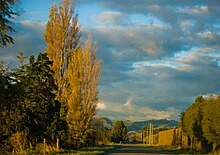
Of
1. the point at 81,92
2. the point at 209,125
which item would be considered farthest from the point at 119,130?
the point at 209,125

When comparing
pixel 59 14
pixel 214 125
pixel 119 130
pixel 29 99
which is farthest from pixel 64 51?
pixel 119 130

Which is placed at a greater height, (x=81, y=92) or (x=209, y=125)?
(x=81, y=92)

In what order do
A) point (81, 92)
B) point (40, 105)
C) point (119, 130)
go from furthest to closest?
point (119, 130) → point (81, 92) → point (40, 105)

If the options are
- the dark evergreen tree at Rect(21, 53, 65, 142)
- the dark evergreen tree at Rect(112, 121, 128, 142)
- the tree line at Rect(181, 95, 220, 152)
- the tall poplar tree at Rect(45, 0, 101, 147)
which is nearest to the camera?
the dark evergreen tree at Rect(21, 53, 65, 142)

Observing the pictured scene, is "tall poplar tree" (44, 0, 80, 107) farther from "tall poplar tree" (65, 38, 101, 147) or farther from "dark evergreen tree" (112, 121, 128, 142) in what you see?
"dark evergreen tree" (112, 121, 128, 142)

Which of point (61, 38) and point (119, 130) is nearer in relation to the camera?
point (61, 38)

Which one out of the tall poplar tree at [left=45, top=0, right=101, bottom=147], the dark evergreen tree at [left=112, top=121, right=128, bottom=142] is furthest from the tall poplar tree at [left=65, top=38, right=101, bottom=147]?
the dark evergreen tree at [left=112, top=121, right=128, bottom=142]

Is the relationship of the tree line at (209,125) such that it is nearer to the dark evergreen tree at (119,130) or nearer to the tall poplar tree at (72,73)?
the tall poplar tree at (72,73)

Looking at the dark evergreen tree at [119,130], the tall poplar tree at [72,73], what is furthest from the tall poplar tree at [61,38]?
the dark evergreen tree at [119,130]

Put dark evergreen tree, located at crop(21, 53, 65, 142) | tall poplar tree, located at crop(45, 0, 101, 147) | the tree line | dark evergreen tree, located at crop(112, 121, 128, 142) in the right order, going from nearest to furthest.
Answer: dark evergreen tree, located at crop(21, 53, 65, 142) → the tree line → tall poplar tree, located at crop(45, 0, 101, 147) → dark evergreen tree, located at crop(112, 121, 128, 142)

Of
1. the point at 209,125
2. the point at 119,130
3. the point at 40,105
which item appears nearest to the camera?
the point at 40,105

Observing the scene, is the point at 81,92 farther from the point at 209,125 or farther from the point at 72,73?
the point at 209,125

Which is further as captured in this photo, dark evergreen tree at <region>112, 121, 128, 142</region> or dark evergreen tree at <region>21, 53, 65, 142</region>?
dark evergreen tree at <region>112, 121, 128, 142</region>

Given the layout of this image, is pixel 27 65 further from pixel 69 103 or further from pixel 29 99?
pixel 69 103
